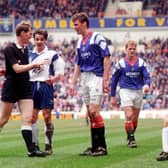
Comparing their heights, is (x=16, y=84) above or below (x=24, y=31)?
below

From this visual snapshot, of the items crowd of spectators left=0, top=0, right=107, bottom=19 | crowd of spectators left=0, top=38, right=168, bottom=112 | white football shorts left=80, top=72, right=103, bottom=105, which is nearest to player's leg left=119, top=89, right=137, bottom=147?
white football shorts left=80, top=72, right=103, bottom=105

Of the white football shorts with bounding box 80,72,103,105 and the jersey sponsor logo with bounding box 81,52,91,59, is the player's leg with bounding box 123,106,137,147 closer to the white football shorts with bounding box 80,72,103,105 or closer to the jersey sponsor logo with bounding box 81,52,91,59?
the white football shorts with bounding box 80,72,103,105

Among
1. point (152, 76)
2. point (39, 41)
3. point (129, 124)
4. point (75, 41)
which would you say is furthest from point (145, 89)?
point (75, 41)

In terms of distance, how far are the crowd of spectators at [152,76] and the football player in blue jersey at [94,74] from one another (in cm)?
Result: 2750

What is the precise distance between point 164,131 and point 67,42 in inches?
1710

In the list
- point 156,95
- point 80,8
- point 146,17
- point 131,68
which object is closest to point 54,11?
point 80,8

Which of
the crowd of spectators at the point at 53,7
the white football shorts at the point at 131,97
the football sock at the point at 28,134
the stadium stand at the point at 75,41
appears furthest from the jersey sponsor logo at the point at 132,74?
the crowd of spectators at the point at 53,7

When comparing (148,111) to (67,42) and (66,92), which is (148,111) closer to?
(66,92)

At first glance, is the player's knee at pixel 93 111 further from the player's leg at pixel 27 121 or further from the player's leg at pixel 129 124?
the player's leg at pixel 129 124

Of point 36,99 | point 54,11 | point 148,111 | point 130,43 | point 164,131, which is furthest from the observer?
point 54,11

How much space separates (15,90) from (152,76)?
110 feet

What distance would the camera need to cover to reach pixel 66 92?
44375 mm

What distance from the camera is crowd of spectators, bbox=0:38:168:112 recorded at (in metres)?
41.3

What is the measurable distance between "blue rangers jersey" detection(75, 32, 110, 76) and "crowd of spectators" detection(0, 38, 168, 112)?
27.5 meters
